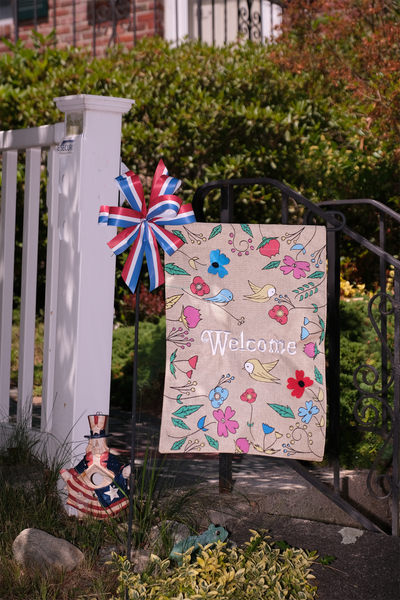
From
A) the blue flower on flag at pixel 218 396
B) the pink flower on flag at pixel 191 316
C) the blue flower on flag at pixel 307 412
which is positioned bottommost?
the blue flower on flag at pixel 307 412

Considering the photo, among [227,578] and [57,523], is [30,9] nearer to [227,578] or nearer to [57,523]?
[57,523]

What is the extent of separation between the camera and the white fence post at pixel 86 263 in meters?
3.45

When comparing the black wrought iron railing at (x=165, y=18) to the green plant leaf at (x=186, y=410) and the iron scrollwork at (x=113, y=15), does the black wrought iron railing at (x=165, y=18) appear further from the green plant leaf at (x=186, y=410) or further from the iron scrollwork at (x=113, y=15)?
the green plant leaf at (x=186, y=410)

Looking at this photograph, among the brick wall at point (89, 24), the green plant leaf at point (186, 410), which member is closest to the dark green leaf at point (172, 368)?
the green plant leaf at point (186, 410)

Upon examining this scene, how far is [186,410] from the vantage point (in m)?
3.21

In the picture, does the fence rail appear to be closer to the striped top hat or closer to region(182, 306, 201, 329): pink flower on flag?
the striped top hat

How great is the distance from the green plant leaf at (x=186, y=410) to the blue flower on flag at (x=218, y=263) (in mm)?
651

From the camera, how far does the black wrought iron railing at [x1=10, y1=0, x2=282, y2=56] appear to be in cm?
908

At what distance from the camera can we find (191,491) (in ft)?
10.7

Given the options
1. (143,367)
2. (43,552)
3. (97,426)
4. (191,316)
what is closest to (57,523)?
(43,552)

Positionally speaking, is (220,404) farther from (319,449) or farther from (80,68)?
(80,68)

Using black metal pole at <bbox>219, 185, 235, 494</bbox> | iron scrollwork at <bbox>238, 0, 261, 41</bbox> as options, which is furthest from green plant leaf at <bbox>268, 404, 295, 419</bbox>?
iron scrollwork at <bbox>238, 0, 261, 41</bbox>

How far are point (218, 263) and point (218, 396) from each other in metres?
0.65

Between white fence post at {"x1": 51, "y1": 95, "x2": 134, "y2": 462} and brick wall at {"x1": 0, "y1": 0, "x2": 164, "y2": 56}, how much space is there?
6194mm
